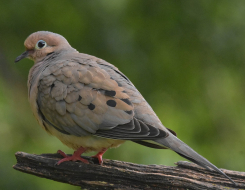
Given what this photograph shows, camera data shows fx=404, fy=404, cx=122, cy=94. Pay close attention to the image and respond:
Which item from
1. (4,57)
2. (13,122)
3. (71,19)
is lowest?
(13,122)

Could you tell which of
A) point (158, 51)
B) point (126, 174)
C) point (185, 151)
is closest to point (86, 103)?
point (126, 174)

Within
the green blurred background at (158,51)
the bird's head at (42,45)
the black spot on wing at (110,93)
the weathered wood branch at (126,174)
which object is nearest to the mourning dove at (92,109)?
the black spot on wing at (110,93)

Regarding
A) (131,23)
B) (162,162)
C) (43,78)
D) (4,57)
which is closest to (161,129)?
(162,162)

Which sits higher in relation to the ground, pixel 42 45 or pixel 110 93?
pixel 42 45

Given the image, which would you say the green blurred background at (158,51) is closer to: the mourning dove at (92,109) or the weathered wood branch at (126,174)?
the mourning dove at (92,109)

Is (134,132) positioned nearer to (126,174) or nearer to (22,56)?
(126,174)

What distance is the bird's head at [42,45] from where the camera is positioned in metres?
4.38

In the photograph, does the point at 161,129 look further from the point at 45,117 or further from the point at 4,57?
the point at 4,57

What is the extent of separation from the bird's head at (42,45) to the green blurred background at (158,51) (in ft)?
1.29

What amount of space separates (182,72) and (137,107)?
1.38m

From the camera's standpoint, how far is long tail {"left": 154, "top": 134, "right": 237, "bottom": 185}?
9.97ft

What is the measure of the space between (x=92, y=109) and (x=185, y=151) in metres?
0.89

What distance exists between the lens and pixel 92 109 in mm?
3508

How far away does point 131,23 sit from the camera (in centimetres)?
477
